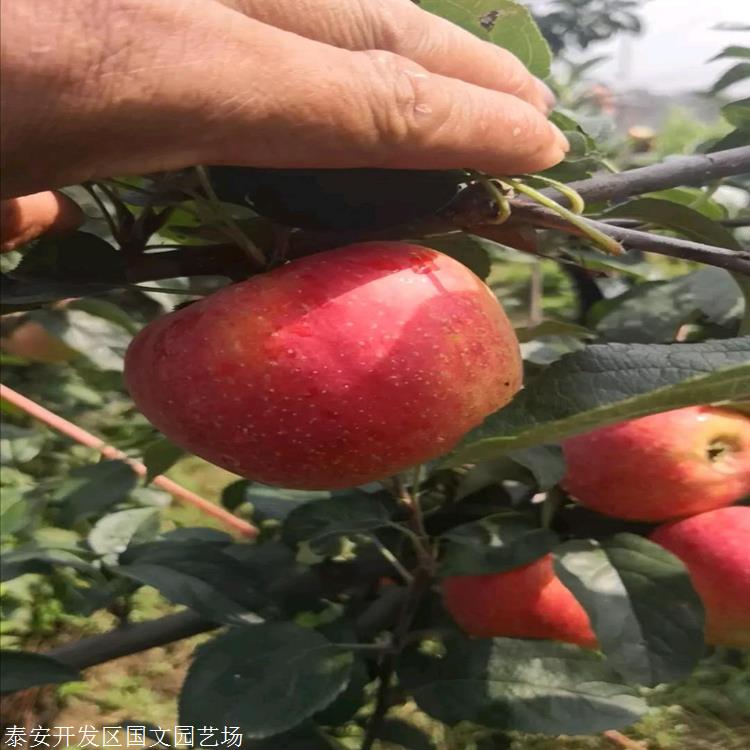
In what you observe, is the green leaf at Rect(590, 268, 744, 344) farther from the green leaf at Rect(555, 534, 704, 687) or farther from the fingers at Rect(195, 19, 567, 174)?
the fingers at Rect(195, 19, 567, 174)

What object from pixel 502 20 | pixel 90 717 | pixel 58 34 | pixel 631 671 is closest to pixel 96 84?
pixel 58 34

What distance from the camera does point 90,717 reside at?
27.1 inches

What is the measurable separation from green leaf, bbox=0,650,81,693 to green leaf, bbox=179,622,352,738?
86mm

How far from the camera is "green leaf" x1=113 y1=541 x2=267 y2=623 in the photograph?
0.49m

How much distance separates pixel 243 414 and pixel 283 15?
0.45 ft

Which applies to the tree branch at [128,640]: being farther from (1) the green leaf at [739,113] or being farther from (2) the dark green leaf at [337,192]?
(1) the green leaf at [739,113]

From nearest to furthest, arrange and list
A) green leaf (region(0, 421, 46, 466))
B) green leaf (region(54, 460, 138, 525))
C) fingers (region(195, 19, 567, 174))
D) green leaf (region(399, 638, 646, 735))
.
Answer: fingers (region(195, 19, 567, 174)), green leaf (region(399, 638, 646, 735)), green leaf (region(54, 460, 138, 525)), green leaf (region(0, 421, 46, 466))

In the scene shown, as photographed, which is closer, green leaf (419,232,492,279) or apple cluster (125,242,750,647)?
apple cluster (125,242,750,647)

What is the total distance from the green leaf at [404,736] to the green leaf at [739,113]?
1.43 ft

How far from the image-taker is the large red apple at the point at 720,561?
51 cm

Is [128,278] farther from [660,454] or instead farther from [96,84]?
[660,454]

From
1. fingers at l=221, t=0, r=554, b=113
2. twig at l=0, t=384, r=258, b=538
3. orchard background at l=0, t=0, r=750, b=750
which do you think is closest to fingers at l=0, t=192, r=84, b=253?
orchard background at l=0, t=0, r=750, b=750

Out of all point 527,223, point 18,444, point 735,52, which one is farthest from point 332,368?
point 18,444

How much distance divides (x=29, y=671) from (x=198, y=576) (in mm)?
111
